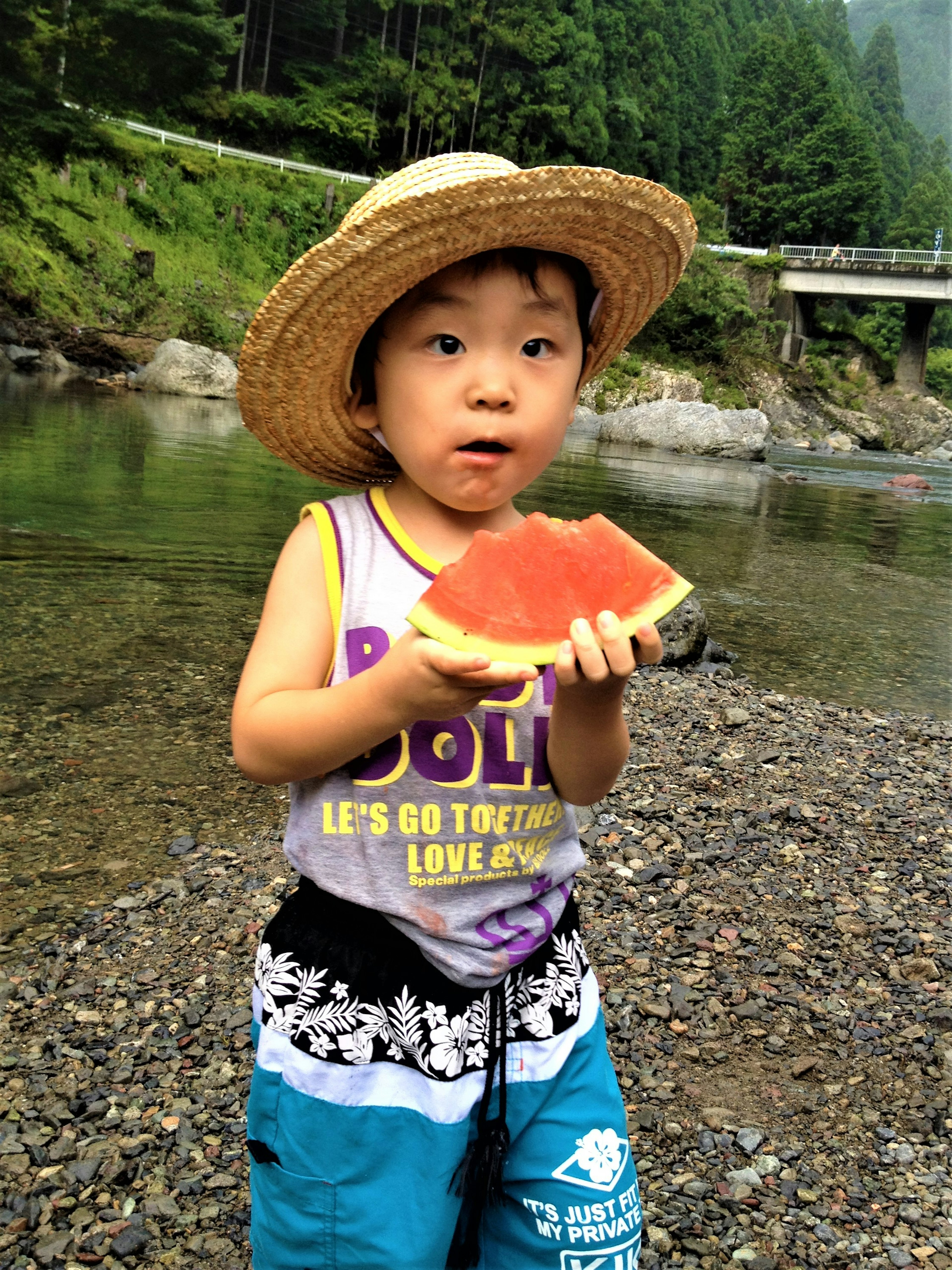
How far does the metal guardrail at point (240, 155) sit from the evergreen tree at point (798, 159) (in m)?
29.6

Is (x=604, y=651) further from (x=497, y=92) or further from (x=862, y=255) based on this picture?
(x=862, y=255)

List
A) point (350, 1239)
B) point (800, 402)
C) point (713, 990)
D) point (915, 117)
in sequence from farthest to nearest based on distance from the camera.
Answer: point (915, 117) < point (800, 402) < point (713, 990) < point (350, 1239)

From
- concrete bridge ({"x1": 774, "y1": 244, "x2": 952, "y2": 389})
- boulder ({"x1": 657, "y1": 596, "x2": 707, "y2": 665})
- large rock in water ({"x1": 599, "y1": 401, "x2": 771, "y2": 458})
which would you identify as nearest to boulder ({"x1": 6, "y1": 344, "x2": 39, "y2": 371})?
large rock in water ({"x1": 599, "y1": 401, "x2": 771, "y2": 458})

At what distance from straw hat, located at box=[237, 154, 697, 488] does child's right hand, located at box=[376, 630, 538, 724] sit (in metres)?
0.62

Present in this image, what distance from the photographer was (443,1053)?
146 centimetres

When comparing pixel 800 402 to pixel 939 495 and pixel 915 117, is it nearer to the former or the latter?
pixel 939 495

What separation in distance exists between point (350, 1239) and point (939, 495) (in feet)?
74.9

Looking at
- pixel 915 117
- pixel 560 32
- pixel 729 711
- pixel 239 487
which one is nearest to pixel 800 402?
pixel 560 32

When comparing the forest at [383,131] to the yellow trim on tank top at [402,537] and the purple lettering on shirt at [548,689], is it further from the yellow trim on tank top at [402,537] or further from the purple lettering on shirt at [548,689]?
the purple lettering on shirt at [548,689]

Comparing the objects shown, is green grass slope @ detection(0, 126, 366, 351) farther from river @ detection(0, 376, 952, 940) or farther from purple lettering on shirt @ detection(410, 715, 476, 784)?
purple lettering on shirt @ detection(410, 715, 476, 784)

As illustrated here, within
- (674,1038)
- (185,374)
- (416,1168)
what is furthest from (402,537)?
(185,374)

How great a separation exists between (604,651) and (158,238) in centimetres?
3475

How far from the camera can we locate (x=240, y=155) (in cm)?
3894

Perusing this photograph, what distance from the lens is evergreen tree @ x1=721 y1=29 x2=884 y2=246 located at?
62.5m
